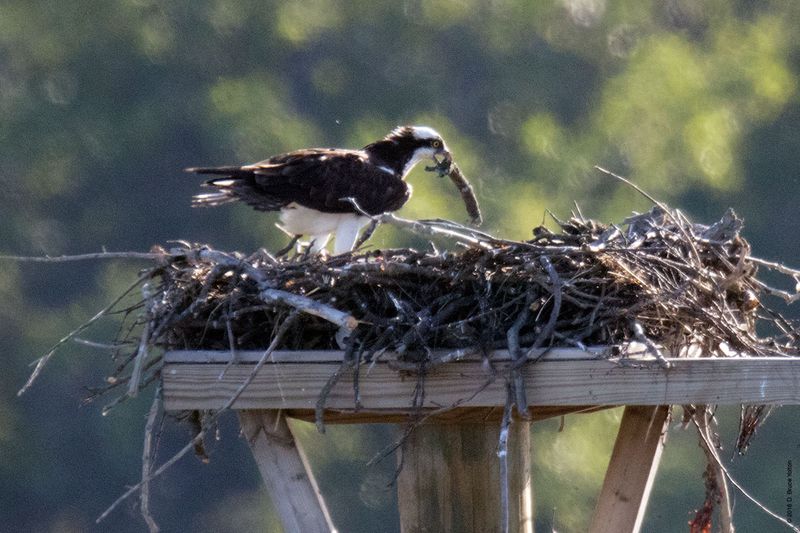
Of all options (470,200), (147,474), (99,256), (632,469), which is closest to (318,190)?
(470,200)

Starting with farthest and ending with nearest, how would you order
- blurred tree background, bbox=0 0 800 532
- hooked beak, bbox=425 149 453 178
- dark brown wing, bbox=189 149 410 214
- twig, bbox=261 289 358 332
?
blurred tree background, bbox=0 0 800 532, hooked beak, bbox=425 149 453 178, dark brown wing, bbox=189 149 410 214, twig, bbox=261 289 358 332

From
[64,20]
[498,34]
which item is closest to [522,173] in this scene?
[498,34]

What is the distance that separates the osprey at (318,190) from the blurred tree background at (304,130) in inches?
57.7

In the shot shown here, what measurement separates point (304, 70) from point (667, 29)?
2015 millimetres

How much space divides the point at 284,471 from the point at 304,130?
12.2ft

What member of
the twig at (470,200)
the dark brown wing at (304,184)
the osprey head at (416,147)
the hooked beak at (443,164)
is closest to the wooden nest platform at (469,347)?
the dark brown wing at (304,184)

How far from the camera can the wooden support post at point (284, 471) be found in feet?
9.09

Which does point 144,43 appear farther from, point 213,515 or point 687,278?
point 687,278

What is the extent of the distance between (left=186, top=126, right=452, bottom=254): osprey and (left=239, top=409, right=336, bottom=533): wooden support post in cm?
164

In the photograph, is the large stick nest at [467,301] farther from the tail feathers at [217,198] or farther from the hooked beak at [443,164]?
the hooked beak at [443,164]

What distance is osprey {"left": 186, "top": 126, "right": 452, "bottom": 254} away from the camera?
176 inches

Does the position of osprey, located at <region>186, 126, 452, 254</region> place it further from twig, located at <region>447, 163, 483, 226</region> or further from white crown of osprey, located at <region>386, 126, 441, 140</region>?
white crown of osprey, located at <region>386, 126, 441, 140</region>

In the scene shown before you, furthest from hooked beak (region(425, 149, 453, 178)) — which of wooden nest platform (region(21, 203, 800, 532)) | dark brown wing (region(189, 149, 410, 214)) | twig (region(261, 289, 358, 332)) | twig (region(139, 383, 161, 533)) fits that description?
twig (region(139, 383, 161, 533))

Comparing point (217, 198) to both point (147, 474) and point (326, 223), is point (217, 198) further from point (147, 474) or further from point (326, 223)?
point (147, 474)
